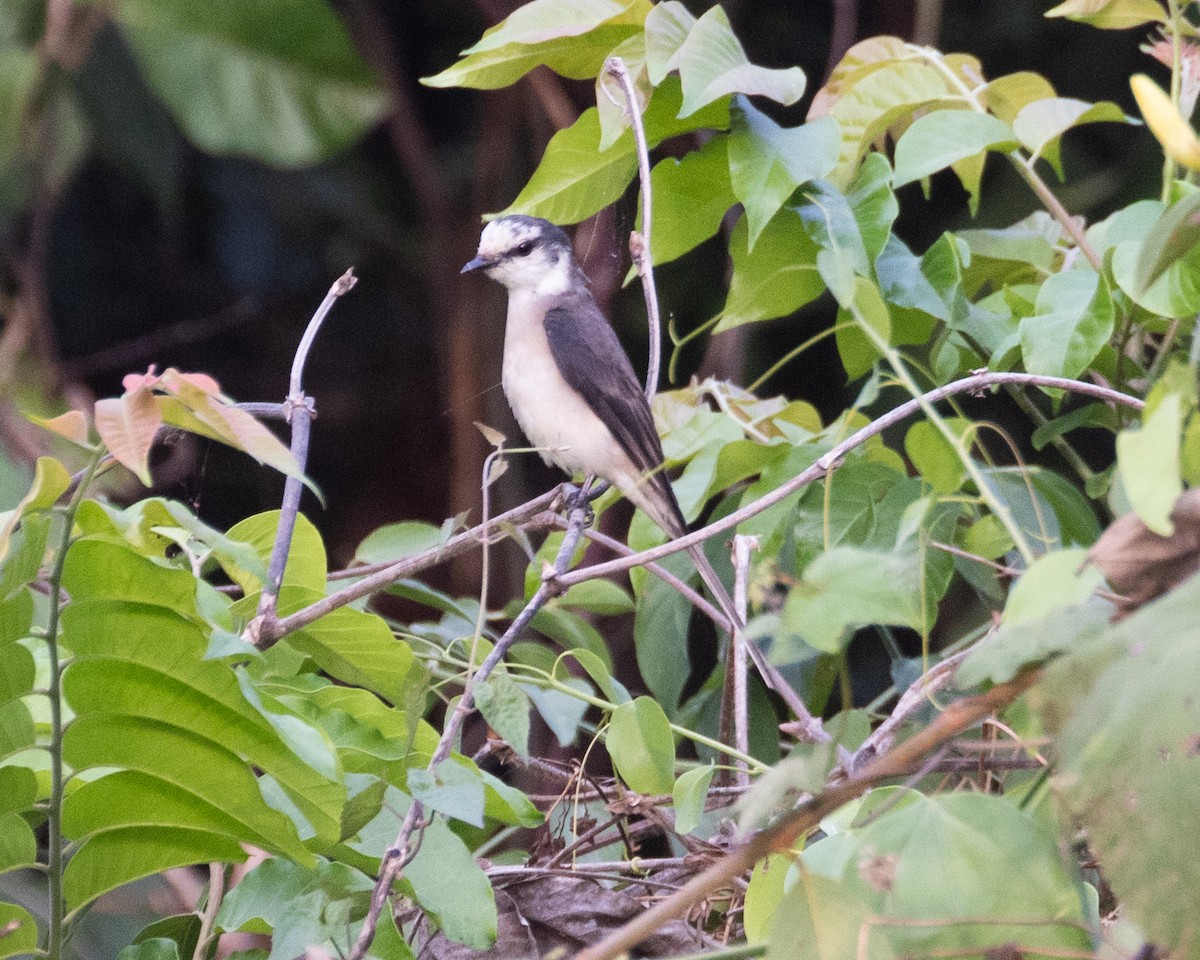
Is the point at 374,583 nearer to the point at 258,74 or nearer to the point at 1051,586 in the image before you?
the point at 1051,586

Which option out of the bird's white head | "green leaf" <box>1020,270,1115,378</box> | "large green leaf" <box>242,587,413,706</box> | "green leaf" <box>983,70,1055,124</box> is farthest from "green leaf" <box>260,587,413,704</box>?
the bird's white head

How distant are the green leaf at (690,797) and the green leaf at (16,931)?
47 centimetres

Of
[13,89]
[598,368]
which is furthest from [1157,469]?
[13,89]

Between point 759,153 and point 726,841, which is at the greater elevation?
point 759,153

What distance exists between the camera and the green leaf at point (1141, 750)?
580 millimetres

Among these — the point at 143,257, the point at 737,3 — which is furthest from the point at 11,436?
the point at 737,3

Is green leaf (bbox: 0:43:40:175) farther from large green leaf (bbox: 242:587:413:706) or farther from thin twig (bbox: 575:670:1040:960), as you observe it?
thin twig (bbox: 575:670:1040:960)

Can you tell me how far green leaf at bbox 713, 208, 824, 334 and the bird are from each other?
0.73 meters

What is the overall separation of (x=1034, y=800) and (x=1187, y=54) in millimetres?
917

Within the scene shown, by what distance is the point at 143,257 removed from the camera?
164 inches

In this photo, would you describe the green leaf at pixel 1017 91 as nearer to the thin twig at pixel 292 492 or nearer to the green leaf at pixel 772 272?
the green leaf at pixel 772 272

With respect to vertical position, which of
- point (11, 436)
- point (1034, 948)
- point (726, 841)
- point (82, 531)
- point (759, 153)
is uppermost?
point (759, 153)

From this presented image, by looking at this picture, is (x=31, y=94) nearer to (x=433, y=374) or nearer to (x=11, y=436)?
(x=11, y=436)

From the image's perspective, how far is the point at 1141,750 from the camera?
0.59 meters
